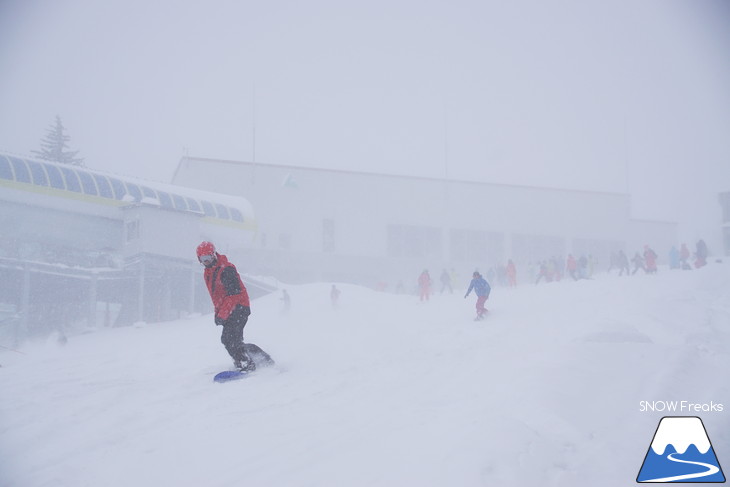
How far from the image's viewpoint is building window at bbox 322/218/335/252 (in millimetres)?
41344

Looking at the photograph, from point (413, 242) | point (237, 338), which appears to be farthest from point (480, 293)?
point (413, 242)

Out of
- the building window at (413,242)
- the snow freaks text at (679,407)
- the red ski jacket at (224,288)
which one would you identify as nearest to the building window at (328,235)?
the building window at (413,242)

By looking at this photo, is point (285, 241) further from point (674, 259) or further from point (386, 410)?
point (386, 410)

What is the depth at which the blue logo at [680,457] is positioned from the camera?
3.91m

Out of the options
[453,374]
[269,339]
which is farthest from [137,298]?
[453,374]

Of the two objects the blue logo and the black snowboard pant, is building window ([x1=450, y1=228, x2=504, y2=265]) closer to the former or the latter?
the black snowboard pant

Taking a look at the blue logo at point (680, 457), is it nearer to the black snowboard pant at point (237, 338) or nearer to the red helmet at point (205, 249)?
the black snowboard pant at point (237, 338)

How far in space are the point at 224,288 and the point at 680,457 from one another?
18.2 ft

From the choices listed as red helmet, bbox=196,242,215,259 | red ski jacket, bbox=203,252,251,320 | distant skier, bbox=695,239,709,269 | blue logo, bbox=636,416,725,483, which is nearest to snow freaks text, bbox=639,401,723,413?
blue logo, bbox=636,416,725,483

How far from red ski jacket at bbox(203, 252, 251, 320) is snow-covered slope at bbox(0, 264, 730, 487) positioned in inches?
40.2

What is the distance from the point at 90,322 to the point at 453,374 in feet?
65.9

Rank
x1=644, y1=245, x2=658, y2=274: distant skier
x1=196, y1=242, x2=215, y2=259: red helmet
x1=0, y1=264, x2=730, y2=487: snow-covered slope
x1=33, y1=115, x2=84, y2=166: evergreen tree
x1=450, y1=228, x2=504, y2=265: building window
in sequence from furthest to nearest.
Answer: x1=33, y1=115, x2=84, y2=166: evergreen tree → x1=450, y1=228, x2=504, y2=265: building window → x1=644, y1=245, x2=658, y2=274: distant skier → x1=196, y1=242, x2=215, y2=259: red helmet → x1=0, y1=264, x2=730, y2=487: snow-covered slope

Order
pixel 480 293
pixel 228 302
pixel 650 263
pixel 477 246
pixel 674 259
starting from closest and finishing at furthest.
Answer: pixel 228 302, pixel 480 293, pixel 650 263, pixel 674 259, pixel 477 246

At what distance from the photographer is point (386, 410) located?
5469 millimetres
